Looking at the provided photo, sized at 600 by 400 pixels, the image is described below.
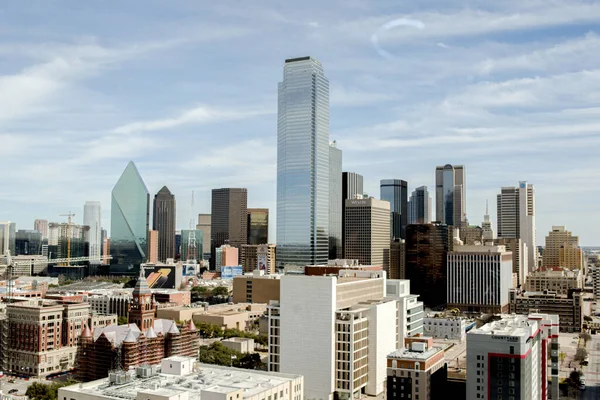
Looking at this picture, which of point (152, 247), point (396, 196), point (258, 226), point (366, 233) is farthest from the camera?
point (258, 226)

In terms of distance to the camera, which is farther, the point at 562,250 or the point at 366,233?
the point at 562,250

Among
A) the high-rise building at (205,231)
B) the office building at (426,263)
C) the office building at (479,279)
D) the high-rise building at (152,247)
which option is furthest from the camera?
the high-rise building at (205,231)

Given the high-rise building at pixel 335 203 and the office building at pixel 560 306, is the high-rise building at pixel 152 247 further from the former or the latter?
the office building at pixel 560 306

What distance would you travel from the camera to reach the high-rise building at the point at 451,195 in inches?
6329

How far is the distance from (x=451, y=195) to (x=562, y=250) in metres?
44.5

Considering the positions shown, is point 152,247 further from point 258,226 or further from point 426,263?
point 426,263

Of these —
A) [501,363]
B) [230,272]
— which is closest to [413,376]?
[501,363]

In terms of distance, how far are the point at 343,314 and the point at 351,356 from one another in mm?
2287

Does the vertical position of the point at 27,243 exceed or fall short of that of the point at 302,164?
it falls short

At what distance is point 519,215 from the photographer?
135750 millimetres

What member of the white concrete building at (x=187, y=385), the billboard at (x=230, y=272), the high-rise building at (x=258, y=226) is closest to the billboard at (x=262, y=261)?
the billboard at (x=230, y=272)

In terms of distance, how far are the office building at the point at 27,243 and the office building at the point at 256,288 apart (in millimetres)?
92033

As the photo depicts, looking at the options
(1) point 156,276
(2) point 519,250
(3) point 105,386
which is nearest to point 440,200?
(2) point 519,250

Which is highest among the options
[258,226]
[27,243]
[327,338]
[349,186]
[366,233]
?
[349,186]
